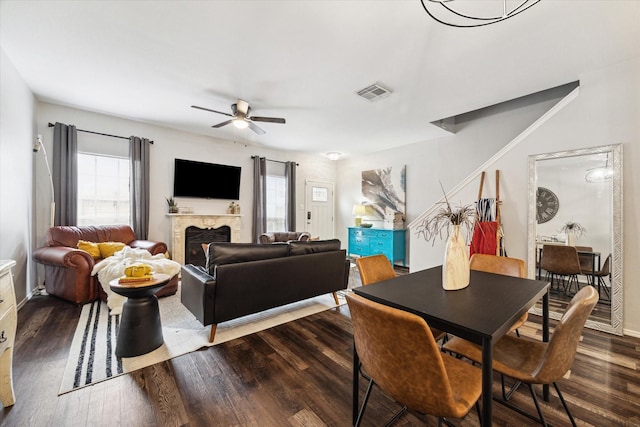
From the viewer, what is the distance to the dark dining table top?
1102 millimetres

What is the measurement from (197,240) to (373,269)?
420cm

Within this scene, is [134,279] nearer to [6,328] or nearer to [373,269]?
[6,328]

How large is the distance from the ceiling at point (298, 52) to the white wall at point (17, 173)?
0.27 m

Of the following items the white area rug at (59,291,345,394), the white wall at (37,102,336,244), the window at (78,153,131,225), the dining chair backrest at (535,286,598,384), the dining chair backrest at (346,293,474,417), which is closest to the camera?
the dining chair backrest at (346,293,474,417)

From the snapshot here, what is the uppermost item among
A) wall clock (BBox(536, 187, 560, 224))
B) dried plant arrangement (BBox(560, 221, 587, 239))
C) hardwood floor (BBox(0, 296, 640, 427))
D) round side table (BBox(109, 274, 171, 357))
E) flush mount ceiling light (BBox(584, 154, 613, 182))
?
flush mount ceiling light (BBox(584, 154, 613, 182))

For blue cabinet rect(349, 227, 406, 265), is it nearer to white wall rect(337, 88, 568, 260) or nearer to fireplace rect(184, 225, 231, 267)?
white wall rect(337, 88, 568, 260)

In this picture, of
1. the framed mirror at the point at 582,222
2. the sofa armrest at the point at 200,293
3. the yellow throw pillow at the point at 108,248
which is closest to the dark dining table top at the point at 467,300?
the sofa armrest at the point at 200,293

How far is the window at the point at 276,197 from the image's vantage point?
255 inches

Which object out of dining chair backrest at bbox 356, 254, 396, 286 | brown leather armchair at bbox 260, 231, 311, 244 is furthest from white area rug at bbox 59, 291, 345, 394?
brown leather armchair at bbox 260, 231, 311, 244

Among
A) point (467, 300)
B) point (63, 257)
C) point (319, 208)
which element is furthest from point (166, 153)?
point (467, 300)

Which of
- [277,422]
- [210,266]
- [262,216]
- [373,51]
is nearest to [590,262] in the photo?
[373,51]

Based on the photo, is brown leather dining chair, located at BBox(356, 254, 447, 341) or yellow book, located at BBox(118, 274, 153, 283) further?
yellow book, located at BBox(118, 274, 153, 283)

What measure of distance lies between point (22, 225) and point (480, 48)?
216 inches

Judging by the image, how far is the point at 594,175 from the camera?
280 centimetres
